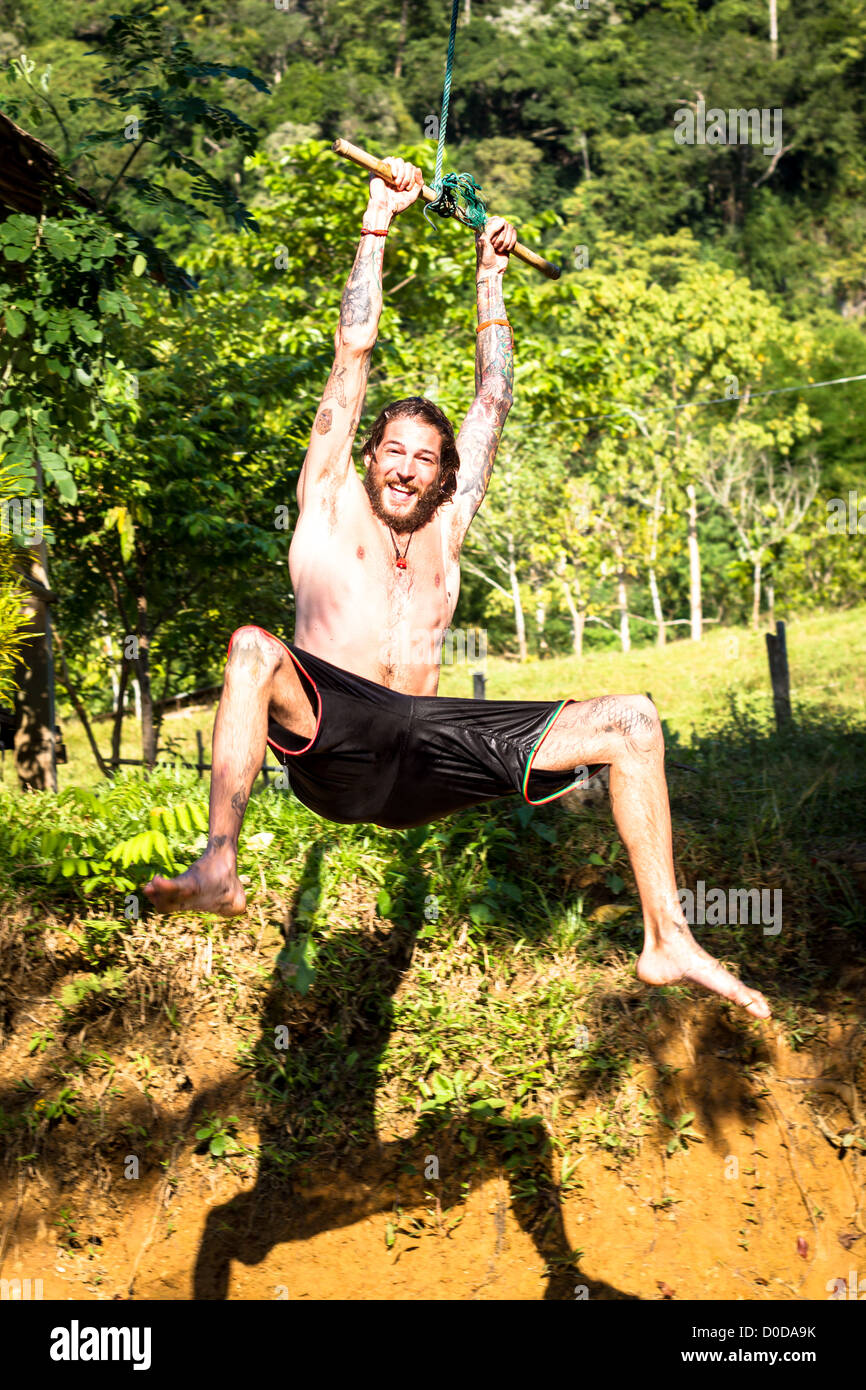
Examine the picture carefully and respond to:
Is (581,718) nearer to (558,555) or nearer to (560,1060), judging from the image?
(560,1060)

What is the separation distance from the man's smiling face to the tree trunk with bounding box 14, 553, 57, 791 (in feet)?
11.7

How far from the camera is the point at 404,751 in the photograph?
3.67 meters

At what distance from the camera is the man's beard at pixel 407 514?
3.97m

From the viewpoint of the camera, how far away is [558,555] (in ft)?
101

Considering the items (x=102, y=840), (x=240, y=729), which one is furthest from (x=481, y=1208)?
(x=240, y=729)

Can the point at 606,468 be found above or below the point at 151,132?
above

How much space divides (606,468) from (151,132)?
25.0 meters

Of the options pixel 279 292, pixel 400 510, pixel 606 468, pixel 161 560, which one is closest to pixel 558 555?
pixel 606 468

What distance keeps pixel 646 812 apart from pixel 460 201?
228cm

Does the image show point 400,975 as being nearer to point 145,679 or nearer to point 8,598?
point 8,598

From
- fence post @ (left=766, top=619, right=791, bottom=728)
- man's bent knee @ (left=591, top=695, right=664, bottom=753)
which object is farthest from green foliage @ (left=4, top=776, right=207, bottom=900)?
fence post @ (left=766, top=619, right=791, bottom=728)

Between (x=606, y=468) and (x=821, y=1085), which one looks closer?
(x=821, y=1085)

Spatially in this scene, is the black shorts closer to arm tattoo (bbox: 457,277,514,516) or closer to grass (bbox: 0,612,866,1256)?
arm tattoo (bbox: 457,277,514,516)

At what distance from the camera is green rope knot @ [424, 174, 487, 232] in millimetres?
4312
